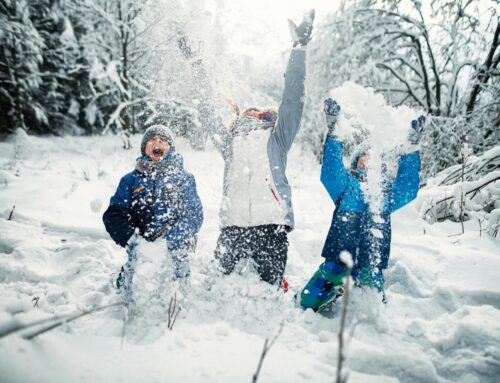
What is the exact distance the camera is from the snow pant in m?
2.18

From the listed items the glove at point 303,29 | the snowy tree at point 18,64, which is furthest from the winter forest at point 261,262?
the snowy tree at point 18,64

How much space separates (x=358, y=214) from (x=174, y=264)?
1556mm

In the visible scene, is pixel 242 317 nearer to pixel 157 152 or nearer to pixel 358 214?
pixel 358 214

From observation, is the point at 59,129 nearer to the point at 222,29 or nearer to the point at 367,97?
the point at 222,29

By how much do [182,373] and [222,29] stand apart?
8592 mm

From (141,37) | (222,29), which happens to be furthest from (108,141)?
(222,29)

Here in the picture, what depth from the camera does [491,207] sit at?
11.7 feet

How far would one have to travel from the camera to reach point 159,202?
233cm

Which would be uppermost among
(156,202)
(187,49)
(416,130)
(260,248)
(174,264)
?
(187,49)

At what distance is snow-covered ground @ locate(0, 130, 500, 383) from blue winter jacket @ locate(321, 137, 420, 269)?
0.33 meters

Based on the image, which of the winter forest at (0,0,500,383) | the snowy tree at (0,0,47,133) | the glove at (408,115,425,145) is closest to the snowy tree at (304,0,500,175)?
the winter forest at (0,0,500,383)

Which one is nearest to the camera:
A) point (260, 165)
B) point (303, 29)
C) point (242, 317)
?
point (242, 317)

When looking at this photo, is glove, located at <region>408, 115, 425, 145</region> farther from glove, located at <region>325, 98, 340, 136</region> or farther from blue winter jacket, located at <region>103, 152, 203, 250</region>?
blue winter jacket, located at <region>103, 152, 203, 250</region>

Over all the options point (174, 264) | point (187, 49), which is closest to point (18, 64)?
point (187, 49)
